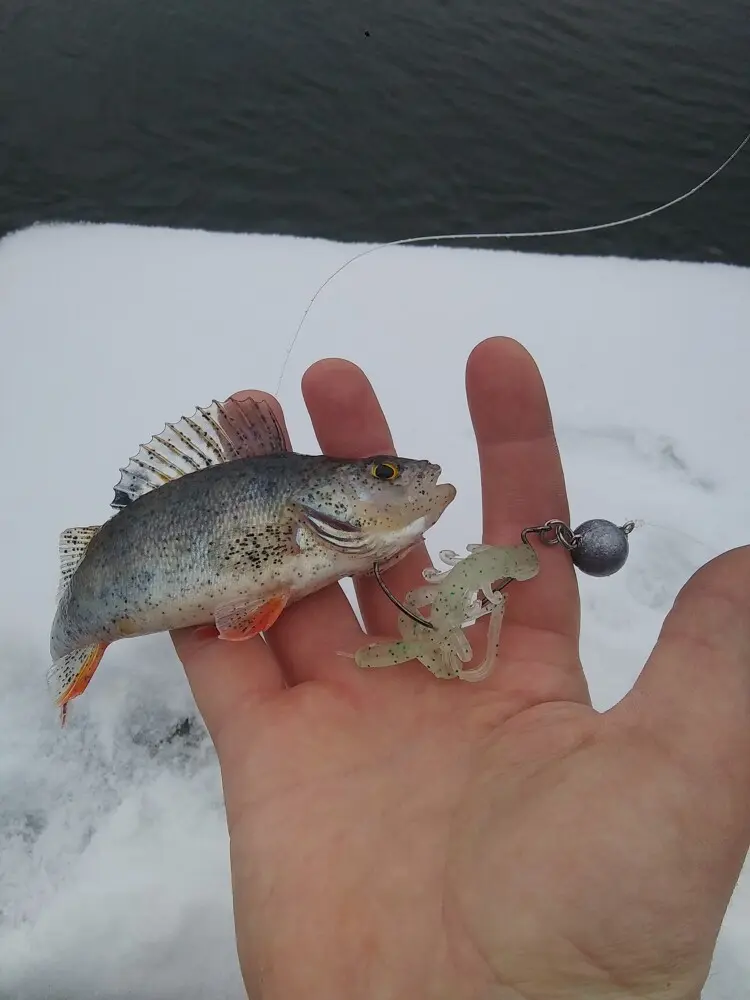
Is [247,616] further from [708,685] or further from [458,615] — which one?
[708,685]

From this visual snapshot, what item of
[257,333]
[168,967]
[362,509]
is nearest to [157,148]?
[257,333]

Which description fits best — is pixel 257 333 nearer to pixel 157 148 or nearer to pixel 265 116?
pixel 157 148

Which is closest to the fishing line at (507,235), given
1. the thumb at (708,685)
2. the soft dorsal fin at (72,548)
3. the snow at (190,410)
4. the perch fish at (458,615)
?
the snow at (190,410)

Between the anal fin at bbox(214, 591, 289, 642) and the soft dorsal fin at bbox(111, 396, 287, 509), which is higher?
the soft dorsal fin at bbox(111, 396, 287, 509)

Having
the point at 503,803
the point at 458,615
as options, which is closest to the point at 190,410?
the point at 458,615

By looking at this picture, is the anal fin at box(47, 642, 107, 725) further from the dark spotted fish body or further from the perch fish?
the perch fish

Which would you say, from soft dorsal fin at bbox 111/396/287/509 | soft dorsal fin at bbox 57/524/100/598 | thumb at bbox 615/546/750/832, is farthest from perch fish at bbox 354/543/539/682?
soft dorsal fin at bbox 57/524/100/598
